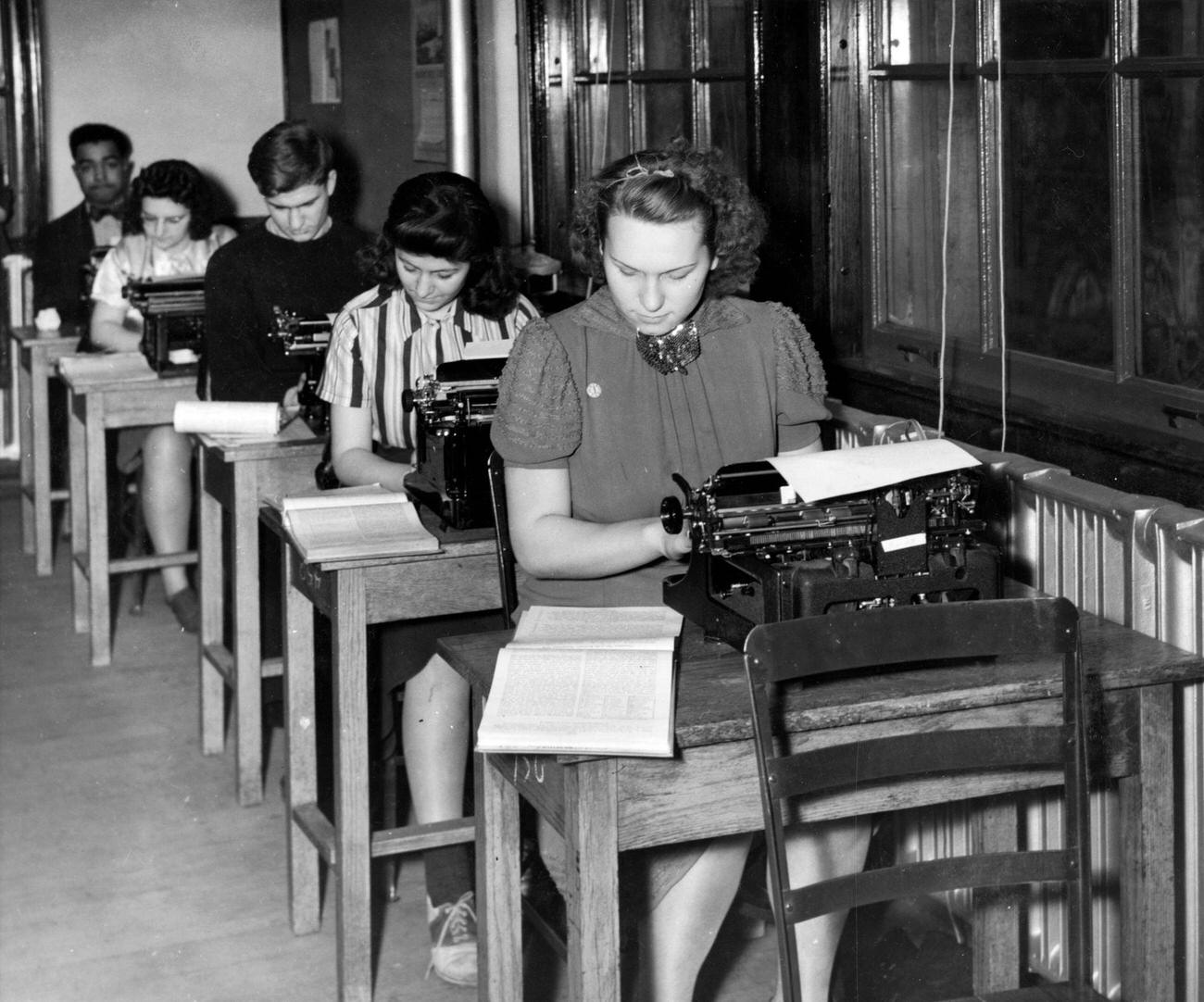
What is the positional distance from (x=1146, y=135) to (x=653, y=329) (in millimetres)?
797

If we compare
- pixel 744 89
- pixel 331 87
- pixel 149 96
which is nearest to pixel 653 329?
pixel 744 89

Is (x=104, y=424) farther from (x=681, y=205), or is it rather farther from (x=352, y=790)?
(x=681, y=205)

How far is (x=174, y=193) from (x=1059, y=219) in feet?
10.8

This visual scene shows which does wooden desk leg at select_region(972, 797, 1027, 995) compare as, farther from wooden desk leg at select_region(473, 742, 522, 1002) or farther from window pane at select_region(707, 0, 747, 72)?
window pane at select_region(707, 0, 747, 72)

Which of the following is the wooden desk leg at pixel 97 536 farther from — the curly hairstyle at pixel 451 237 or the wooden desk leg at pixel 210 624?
the curly hairstyle at pixel 451 237

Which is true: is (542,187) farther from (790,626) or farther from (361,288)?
(790,626)

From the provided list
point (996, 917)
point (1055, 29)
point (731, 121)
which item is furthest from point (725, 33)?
point (996, 917)

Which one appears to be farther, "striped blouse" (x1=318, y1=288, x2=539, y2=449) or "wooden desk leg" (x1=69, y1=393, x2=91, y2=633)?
"wooden desk leg" (x1=69, y1=393, x2=91, y2=633)

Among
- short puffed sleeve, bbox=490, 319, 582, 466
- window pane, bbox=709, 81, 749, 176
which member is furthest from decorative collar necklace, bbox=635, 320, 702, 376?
window pane, bbox=709, 81, 749, 176

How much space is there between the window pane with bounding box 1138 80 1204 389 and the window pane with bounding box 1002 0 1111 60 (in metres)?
0.13

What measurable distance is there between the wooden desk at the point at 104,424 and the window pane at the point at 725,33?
168cm

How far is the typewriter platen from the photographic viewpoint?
6.30ft

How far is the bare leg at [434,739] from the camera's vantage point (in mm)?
2871

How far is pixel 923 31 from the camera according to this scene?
115 inches
